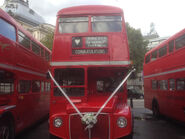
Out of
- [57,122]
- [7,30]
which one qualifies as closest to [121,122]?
[57,122]

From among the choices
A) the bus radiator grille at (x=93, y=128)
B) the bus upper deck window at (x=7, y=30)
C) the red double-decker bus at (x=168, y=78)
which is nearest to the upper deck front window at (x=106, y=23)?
the bus upper deck window at (x=7, y=30)

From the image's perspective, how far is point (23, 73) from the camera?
7.34 m

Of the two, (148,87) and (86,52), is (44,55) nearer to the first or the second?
(86,52)

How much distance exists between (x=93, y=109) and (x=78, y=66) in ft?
4.87

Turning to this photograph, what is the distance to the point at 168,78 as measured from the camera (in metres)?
9.72

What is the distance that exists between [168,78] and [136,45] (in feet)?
74.5

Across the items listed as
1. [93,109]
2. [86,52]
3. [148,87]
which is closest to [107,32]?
[86,52]

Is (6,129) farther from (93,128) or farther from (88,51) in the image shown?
(88,51)

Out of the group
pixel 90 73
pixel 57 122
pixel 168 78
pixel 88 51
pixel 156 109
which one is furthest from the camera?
pixel 156 109

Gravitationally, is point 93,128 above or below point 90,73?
below

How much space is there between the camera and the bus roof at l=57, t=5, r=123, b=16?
21.8ft

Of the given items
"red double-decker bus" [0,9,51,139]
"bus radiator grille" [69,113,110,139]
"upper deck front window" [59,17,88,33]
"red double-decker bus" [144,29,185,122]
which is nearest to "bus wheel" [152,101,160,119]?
"red double-decker bus" [144,29,185,122]

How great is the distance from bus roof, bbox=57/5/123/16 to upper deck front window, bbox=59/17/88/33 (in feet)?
0.62

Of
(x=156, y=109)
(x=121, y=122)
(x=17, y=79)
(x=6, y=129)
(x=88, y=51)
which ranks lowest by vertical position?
(x=156, y=109)
